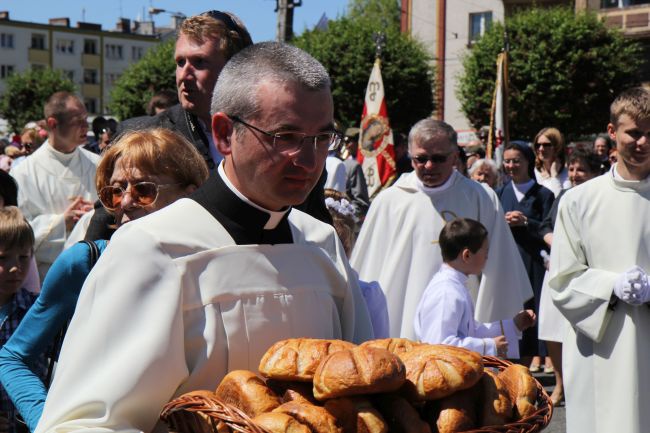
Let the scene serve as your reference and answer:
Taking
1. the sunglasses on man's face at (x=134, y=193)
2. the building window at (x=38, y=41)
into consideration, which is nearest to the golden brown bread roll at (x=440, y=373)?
the sunglasses on man's face at (x=134, y=193)

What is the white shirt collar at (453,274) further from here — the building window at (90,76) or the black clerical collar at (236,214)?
the building window at (90,76)

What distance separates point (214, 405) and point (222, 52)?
7.41ft

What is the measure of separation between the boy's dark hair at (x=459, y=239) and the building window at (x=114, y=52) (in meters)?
101

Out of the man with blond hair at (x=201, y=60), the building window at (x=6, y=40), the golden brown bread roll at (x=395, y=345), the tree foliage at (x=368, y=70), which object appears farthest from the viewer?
the building window at (x=6, y=40)

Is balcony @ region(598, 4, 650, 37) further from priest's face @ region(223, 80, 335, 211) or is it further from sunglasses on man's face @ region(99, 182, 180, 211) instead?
priest's face @ region(223, 80, 335, 211)

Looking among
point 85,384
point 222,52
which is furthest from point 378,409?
point 222,52

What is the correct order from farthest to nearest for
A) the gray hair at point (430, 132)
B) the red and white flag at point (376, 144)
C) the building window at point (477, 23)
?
the building window at point (477, 23) < the red and white flag at point (376, 144) < the gray hair at point (430, 132)

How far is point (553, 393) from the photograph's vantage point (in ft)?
27.5

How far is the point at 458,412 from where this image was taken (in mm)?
2072

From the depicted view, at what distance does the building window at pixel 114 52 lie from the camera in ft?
341

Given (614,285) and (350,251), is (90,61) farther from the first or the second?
(614,285)

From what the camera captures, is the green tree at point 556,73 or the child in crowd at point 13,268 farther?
the green tree at point 556,73

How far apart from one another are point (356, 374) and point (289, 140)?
55cm

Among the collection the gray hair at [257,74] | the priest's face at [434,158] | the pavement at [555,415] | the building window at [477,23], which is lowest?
the pavement at [555,415]
